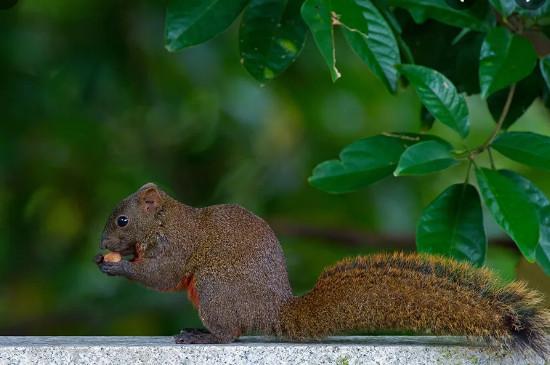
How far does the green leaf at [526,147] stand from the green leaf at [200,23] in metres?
0.58

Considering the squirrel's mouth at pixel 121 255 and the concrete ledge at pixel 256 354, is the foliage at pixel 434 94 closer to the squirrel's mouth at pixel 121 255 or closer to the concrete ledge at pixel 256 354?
the concrete ledge at pixel 256 354

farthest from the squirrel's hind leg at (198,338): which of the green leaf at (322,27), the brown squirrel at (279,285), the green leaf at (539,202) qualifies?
the green leaf at (539,202)

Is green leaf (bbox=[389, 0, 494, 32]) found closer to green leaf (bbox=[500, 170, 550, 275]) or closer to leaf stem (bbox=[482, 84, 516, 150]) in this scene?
leaf stem (bbox=[482, 84, 516, 150])

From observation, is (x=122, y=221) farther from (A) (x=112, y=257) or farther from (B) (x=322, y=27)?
(B) (x=322, y=27)

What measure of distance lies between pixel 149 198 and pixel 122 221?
0.23ft

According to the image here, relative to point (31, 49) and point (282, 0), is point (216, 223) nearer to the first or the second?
point (282, 0)

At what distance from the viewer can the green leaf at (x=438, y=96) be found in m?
2.19

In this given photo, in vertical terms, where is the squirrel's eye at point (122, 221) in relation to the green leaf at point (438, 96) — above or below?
Result: below

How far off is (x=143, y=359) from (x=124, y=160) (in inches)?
73.5

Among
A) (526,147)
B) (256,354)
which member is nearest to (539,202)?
(526,147)

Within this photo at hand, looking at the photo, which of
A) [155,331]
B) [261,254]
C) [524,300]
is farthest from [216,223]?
[155,331]

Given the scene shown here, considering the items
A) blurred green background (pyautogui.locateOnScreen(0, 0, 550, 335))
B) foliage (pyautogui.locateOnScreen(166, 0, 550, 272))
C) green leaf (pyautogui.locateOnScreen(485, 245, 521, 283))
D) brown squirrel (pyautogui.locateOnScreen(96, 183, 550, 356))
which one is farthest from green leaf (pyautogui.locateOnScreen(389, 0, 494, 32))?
green leaf (pyautogui.locateOnScreen(485, 245, 521, 283))

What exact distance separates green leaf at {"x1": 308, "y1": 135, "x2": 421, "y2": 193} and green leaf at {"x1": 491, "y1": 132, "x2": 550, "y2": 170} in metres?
0.20

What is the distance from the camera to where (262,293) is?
210 cm
